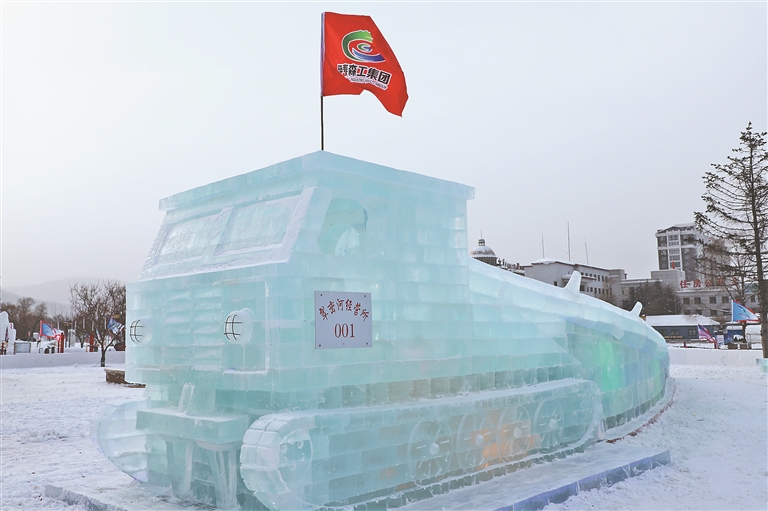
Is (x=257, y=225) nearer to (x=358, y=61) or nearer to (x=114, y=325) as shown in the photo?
(x=358, y=61)

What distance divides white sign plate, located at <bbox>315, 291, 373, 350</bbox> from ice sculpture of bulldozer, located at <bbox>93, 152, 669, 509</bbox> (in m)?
0.02

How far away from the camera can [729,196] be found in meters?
21.9

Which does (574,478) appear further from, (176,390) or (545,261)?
(545,261)

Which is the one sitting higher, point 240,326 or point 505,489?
point 240,326

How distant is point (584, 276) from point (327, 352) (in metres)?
62.4

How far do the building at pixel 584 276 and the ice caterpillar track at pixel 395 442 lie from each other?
4743 centimetres

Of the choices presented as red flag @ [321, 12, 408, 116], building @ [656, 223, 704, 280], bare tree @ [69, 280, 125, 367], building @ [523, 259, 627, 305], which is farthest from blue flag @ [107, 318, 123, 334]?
building @ [656, 223, 704, 280]

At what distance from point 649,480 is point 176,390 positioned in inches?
213

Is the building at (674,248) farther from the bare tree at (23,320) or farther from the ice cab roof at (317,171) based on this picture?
the ice cab roof at (317,171)

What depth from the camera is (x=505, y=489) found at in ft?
19.7

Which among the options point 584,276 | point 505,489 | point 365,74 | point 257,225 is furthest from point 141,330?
point 584,276

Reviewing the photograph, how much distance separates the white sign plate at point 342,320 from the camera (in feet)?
17.5

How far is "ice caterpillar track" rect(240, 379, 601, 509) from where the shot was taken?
4.72 metres

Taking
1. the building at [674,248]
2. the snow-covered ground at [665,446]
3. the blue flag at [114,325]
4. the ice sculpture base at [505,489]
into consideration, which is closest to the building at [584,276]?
the building at [674,248]
